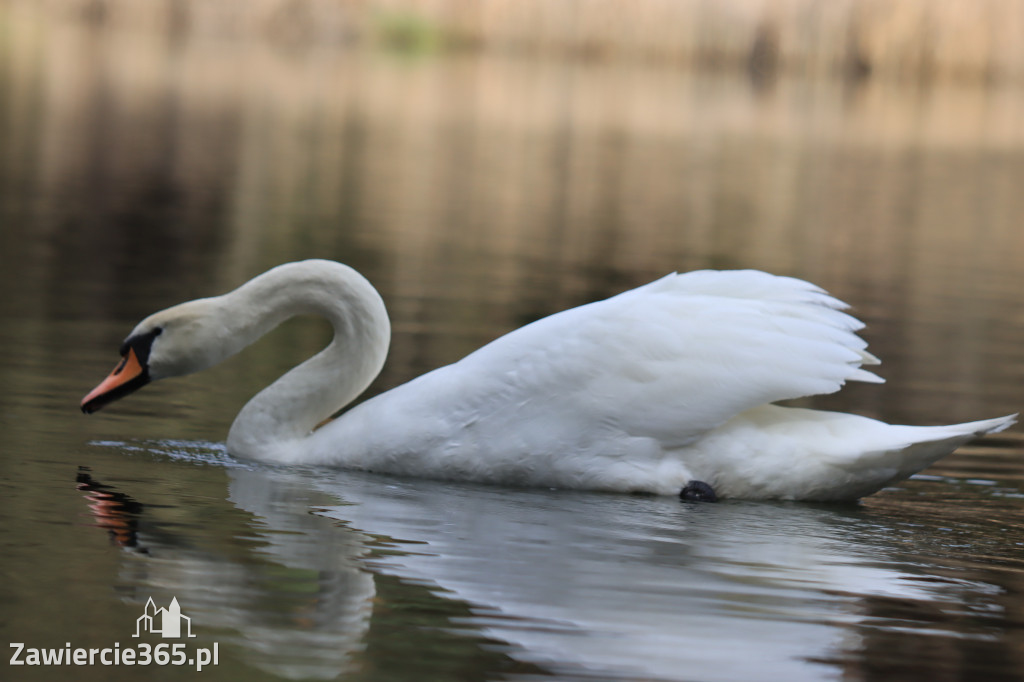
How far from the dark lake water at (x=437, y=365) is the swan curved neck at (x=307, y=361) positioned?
0.73ft

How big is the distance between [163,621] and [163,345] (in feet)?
7.50

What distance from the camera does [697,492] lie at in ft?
18.8

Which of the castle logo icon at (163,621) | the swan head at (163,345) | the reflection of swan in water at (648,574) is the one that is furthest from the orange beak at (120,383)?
the castle logo icon at (163,621)

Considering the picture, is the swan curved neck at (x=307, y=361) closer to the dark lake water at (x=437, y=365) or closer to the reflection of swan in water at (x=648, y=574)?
the dark lake water at (x=437, y=365)

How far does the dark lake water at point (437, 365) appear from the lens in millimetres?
4059

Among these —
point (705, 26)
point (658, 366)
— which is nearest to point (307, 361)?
point (658, 366)

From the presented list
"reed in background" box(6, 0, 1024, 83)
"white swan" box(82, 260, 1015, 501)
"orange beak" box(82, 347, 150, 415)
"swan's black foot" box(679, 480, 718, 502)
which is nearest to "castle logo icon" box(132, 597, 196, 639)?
"white swan" box(82, 260, 1015, 501)

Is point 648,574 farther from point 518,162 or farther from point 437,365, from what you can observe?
point 518,162

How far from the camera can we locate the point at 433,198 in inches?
711

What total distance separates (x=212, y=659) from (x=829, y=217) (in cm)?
1618

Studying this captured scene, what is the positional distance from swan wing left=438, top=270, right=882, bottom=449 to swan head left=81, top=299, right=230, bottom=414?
3.21 ft

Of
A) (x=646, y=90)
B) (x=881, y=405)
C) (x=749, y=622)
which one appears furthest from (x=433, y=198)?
(x=646, y=90)

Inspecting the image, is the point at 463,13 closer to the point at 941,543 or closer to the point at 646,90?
the point at 646,90

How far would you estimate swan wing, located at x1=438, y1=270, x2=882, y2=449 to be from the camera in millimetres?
5621
